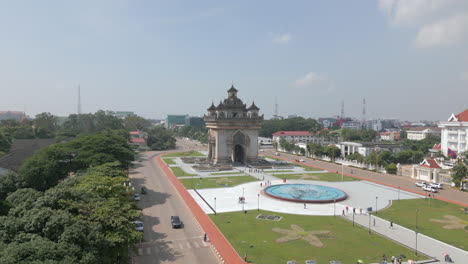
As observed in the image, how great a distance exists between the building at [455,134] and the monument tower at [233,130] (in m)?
41.8

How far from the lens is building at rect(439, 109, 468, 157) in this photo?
224 ft

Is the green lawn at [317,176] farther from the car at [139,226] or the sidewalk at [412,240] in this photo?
the car at [139,226]

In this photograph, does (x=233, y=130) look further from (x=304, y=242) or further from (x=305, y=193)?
(x=304, y=242)

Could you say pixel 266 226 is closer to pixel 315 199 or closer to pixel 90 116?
pixel 315 199

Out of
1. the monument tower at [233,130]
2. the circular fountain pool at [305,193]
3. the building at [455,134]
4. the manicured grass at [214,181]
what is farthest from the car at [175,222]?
the building at [455,134]

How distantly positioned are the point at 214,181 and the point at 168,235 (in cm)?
2242

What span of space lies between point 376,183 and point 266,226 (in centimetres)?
2751

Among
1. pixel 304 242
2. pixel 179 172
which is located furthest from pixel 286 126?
pixel 304 242

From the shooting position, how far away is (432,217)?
30.7m

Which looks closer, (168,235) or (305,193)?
(168,235)

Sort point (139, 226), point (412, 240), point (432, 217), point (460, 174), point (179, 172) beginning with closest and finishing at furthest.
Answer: point (412, 240)
point (139, 226)
point (432, 217)
point (460, 174)
point (179, 172)

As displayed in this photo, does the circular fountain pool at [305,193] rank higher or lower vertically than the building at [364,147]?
lower

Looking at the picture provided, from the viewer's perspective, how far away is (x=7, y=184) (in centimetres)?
3050

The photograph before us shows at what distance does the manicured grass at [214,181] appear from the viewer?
4497 centimetres
